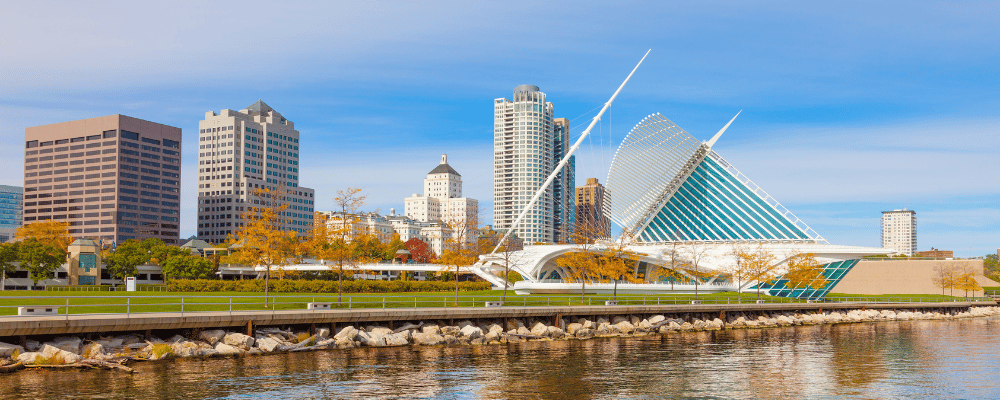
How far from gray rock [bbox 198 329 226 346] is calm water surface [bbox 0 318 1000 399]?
7.82ft

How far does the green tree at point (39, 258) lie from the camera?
87.6m

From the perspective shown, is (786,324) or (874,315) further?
(874,315)

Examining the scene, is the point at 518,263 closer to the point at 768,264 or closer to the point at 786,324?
the point at 768,264

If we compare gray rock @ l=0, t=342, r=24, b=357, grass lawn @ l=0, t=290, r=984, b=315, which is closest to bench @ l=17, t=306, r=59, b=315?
grass lawn @ l=0, t=290, r=984, b=315

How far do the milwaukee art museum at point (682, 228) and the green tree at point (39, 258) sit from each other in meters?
46.2

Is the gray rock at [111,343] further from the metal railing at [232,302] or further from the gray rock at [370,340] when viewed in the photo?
the gray rock at [370,340]

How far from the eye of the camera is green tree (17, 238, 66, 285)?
87625 millimetres

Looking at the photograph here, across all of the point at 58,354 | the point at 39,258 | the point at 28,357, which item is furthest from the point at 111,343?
the point at 39,258

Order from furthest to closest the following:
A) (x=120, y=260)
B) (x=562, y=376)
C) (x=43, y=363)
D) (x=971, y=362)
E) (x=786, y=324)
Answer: (x=120, y=260)
(x=786, y=324)
(x=971, y=362)
(x=562, y=376)
(x=43, y=363)

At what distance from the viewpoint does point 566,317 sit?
1853 inches

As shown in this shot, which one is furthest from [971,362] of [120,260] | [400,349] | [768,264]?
[120,260]

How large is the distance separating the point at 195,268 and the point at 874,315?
71596 mm

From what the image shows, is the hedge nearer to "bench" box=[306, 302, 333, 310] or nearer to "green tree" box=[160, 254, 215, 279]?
"bench" box=[306, 302, 333, 310]

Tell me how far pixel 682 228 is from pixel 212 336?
76.3 metres
